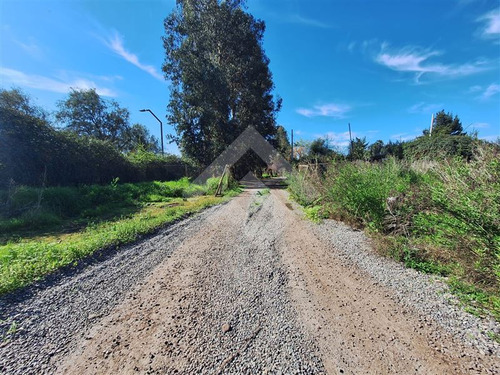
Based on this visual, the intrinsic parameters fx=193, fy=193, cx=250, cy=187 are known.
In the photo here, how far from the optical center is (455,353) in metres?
1.46

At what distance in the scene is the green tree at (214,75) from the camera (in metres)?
15.0

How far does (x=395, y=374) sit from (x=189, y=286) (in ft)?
6.76

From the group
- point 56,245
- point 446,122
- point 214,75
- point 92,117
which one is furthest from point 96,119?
point 446,122

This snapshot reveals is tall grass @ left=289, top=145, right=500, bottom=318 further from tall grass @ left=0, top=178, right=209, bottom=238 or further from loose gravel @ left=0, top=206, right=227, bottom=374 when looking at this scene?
tall grass @ left=0, top=178, right=209, bottom=238

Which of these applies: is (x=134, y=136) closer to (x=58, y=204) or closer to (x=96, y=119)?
(x=96, y=119)

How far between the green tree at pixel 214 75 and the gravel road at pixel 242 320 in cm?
1410

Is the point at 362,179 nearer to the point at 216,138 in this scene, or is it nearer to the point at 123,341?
the point at 123,341

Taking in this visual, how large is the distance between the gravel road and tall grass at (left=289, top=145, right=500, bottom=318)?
28cm

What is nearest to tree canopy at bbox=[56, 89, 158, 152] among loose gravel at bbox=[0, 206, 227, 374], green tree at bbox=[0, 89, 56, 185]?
green tree at bbox=[0, 89, 56, 185]

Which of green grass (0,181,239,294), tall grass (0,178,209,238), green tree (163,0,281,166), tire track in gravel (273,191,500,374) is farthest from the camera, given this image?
green tree (163,0,281,166)

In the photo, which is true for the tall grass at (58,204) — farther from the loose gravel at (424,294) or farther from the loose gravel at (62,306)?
the loose gravel at (424,294)

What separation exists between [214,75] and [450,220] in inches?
624

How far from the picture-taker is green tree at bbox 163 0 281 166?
49.1 feet

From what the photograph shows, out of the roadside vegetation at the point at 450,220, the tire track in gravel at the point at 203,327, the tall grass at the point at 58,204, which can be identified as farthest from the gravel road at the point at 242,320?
the tall grass at the point at 58,204
